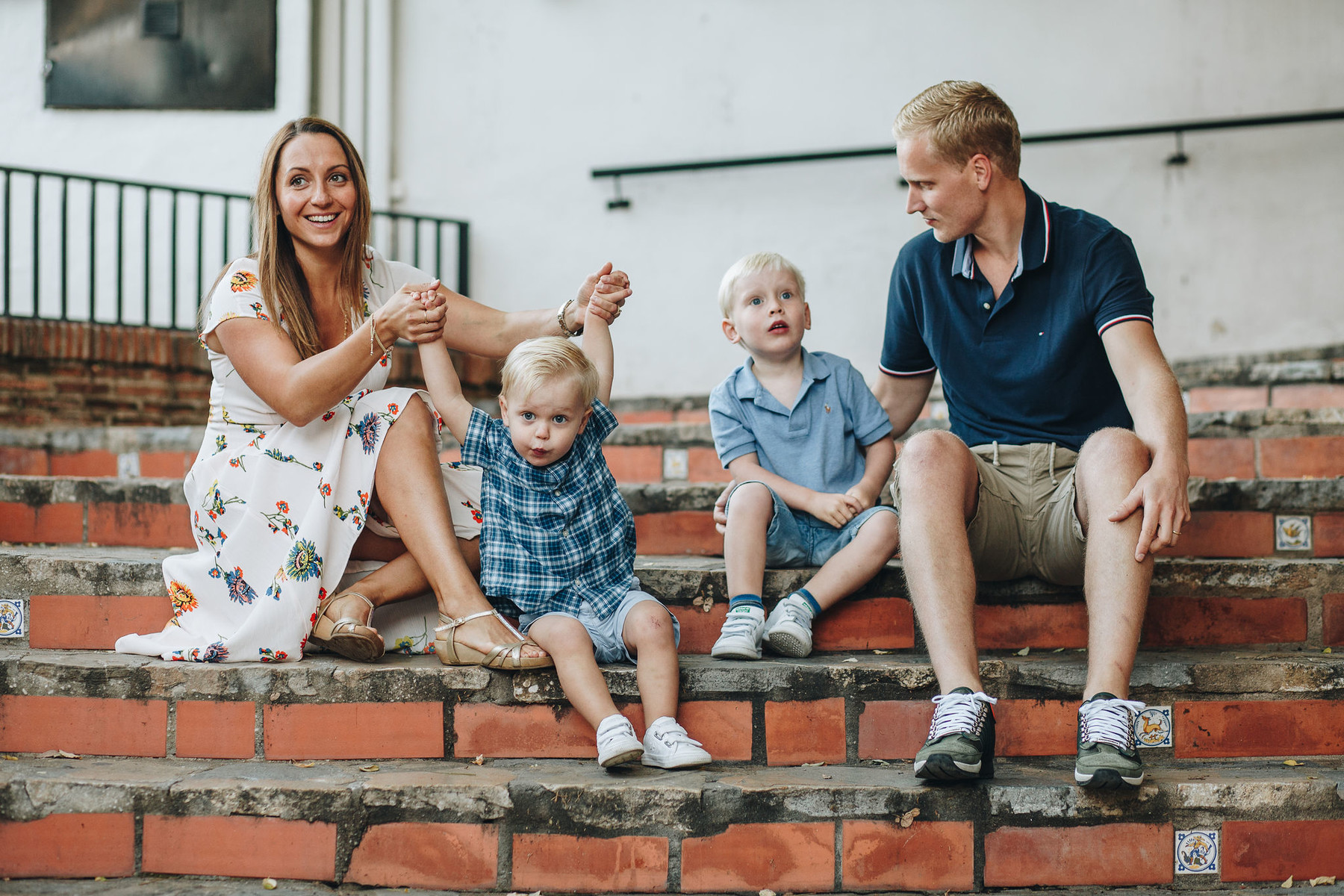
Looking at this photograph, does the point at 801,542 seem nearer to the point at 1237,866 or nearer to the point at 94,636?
the point at 1237,866

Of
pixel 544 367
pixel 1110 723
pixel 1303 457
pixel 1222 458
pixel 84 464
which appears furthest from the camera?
pixel 84 464

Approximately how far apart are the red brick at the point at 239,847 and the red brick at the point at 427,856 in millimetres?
55

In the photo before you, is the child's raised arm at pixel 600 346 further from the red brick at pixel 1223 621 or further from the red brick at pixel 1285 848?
the red brick at pixel 1285 848

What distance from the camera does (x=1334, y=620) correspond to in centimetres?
196

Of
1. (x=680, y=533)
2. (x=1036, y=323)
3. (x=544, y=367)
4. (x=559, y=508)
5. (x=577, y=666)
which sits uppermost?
(x=1036, y=323)

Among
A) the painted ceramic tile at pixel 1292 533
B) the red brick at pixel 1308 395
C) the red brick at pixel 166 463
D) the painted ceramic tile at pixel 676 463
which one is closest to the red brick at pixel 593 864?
the painted ceramic tile at pixel 1292 533

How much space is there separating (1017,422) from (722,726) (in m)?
0.80

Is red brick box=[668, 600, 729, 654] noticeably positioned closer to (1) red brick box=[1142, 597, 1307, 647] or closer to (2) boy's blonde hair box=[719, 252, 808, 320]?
(2) boy's blonde hair box=[719, 252, 808, 320]

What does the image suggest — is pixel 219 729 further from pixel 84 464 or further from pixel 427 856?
pixel 84 464

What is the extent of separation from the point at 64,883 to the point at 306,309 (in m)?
1.02

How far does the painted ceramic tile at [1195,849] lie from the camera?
1505mm

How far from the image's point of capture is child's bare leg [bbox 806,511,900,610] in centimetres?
191

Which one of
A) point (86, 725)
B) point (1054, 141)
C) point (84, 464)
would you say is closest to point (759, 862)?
point (86, 725)

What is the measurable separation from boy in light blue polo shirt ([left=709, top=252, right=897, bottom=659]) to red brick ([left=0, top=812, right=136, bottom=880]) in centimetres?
112
